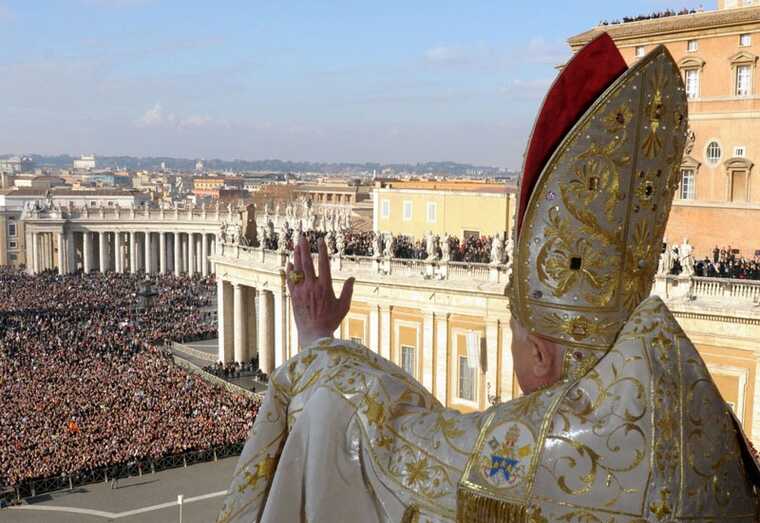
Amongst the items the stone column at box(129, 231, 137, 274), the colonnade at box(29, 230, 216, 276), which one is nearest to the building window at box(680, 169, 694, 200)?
the colonnade at box(29, 230, 216, 276)

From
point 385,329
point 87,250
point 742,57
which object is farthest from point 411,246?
point 87,250

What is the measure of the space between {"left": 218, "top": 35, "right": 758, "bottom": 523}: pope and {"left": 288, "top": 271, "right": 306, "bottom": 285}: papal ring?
56 cm

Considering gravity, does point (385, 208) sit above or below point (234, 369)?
above

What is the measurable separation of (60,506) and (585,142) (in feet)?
72.7

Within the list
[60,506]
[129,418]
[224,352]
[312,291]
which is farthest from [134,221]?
[312,291]

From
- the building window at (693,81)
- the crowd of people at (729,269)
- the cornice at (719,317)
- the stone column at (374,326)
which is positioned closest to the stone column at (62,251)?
the stone column at (374,326)

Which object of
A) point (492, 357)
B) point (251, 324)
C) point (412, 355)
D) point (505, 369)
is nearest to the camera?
point (505, 369)

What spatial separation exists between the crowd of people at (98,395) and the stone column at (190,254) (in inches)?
1053

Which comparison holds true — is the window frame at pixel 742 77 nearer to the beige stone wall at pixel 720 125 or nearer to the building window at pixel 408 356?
the beige stone wall at pixel 720 125

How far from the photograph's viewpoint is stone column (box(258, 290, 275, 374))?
112 ft

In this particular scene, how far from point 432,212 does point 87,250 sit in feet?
172

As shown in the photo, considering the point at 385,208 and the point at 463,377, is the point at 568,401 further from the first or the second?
the point at 385,208

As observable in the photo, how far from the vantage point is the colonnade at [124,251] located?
256 ft

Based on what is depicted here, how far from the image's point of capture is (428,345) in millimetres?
27406
